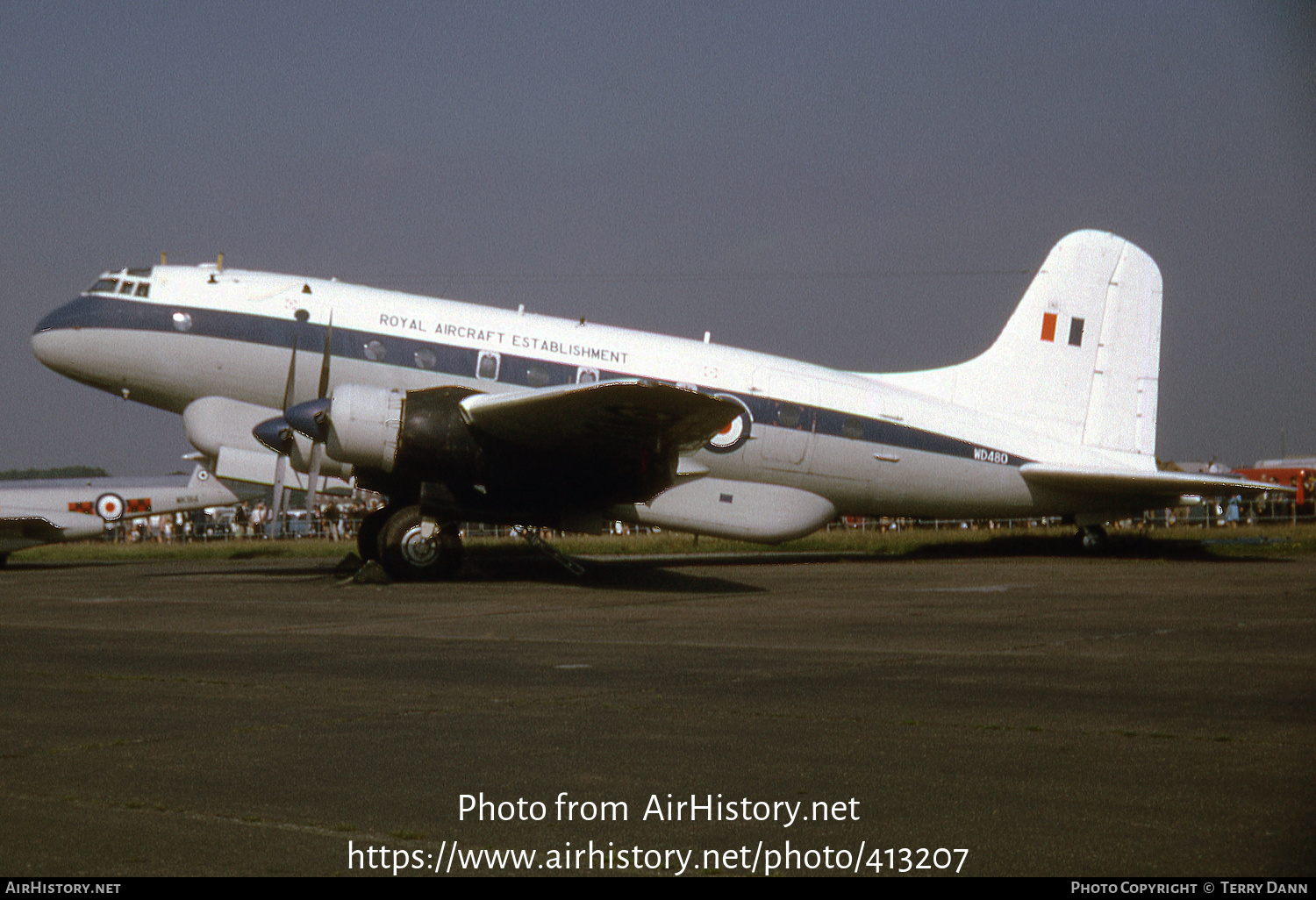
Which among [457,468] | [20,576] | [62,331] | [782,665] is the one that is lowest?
[20,576]

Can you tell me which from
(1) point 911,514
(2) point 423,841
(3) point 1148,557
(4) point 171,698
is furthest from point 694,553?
(2) point 423,841

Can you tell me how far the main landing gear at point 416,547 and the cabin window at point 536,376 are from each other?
2854 millimetres

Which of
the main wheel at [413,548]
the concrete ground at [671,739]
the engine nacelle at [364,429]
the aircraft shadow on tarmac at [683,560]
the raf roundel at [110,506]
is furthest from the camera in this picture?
the raf roundel at [110,506]

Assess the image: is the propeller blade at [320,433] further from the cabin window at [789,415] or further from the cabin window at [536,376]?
the cabin window at [789,415]

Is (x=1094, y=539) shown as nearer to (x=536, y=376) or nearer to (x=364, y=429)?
(x=536, y=376)

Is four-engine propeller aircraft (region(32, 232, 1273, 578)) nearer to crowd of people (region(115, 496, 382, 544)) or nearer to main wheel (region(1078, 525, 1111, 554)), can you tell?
main wheel (region(1078, 525, 1111, 554))

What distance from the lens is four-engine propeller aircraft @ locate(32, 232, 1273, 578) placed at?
15031mm

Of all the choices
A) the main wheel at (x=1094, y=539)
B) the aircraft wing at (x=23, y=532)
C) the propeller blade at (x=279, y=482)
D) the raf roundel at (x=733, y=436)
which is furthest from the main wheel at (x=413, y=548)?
the aircraft wing at (x=23, y=532)

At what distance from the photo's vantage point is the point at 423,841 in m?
3.86

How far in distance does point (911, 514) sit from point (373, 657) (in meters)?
13.4

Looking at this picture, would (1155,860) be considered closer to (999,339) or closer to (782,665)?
(782,665)

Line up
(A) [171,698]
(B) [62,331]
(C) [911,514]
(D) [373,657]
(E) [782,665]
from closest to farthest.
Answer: (A) [171,698] < (E) [782,665] < (D) [373,657] < (B) [62,331] < (C) [911,514]

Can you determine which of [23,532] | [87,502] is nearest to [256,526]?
[87,502]

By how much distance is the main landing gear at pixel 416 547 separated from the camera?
15820 millimetres
